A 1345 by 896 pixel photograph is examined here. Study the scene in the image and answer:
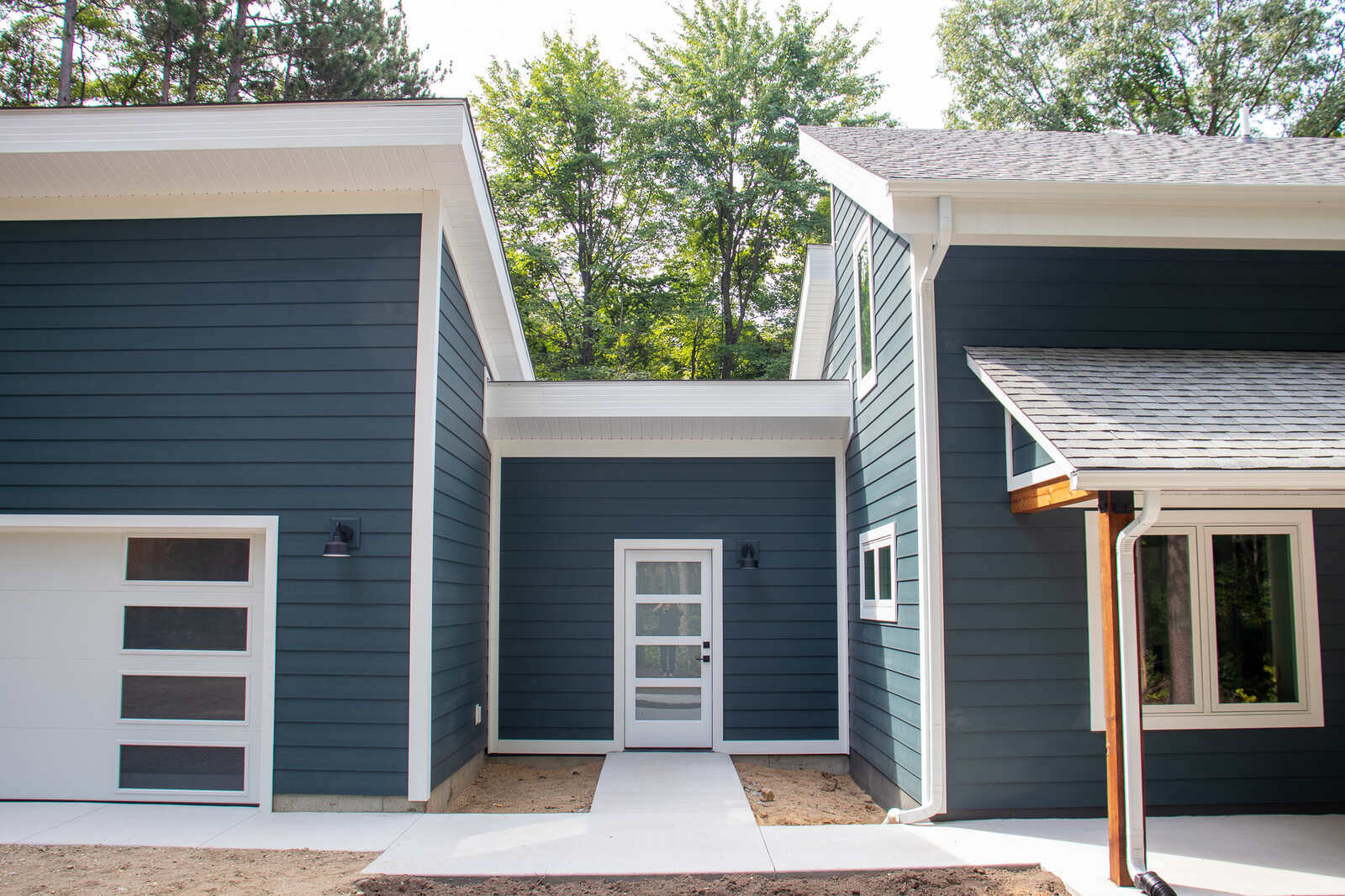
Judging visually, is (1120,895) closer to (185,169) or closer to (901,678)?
(901,678)

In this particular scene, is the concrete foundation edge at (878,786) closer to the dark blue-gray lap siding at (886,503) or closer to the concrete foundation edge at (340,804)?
the dark blue-gray lap siding at (886,503)

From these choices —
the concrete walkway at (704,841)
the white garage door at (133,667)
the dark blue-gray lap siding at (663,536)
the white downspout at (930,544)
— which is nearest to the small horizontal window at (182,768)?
the white garage door at (133,667)

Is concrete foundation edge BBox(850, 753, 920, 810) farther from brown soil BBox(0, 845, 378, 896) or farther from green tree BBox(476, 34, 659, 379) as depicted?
green tree BBox(476, 34, 659, 379)

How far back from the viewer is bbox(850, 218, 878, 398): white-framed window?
641 centimetres

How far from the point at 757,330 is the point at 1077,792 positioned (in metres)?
13.8

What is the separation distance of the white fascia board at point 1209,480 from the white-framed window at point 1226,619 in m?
1.24

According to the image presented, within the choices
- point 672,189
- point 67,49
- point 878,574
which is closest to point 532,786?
point 878,574

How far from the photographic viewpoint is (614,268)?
18.0 metres

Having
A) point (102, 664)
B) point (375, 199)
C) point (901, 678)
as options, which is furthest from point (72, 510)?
point (901, 678)

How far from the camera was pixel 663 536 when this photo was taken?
7594 mm

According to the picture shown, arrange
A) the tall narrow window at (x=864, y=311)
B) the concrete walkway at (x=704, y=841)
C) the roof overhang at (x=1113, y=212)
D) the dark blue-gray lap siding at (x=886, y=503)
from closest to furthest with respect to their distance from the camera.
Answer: the concrete walkway at (x=704, y=841) < the roof overhang at (x=1113, y=212) < the dark blue-gray lap siding at (x=886, y=503) < the tall narrow window at (x=864, y=311)

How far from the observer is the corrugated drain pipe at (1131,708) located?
383 cm

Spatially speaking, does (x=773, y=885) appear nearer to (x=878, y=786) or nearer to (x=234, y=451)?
(x=878, y=786)

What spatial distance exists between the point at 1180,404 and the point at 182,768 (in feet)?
19.5
